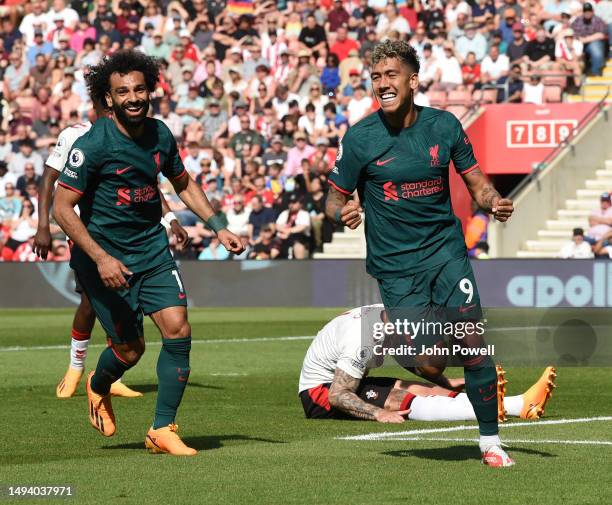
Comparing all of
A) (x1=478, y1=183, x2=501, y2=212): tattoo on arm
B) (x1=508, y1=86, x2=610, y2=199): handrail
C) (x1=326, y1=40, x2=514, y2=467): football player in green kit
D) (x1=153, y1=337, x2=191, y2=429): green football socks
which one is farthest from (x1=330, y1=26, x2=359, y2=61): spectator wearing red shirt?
(x1=478, y1=183, x2=501, y2=212): tattoo on arm

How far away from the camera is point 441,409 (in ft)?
34.4

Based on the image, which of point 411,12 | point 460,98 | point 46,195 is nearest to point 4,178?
point 411,12

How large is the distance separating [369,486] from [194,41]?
24982 millimetres

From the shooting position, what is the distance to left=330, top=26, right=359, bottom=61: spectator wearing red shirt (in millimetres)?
29250

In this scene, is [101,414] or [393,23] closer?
[101,414]

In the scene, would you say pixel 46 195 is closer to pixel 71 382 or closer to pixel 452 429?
pixel 71 382

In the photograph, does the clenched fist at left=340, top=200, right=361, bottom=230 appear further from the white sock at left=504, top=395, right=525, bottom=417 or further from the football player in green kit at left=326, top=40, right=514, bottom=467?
the white sock at left=504, top=395, right=525, bottom=417

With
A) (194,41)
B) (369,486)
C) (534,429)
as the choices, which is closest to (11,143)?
(194,41)

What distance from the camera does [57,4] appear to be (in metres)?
33.6

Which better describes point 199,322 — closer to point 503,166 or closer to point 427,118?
point 503,166

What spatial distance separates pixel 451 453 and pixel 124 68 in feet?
9.89

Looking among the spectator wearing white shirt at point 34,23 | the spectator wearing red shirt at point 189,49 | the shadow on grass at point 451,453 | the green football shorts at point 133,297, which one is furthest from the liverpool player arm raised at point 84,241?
the spectator wearing white shirt at point 34,23

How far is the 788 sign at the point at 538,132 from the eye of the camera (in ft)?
90.1

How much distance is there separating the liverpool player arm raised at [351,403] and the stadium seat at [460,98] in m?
17.7
